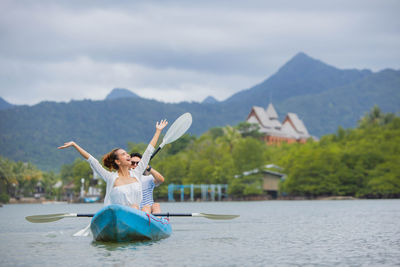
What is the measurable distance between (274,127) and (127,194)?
13856 cm

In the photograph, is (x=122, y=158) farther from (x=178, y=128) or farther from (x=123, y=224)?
(x=178, y=128)

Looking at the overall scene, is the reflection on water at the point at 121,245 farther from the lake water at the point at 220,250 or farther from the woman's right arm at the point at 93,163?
the woman's right arm at the point at 93,163

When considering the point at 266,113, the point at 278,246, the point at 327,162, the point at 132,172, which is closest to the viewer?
the point at 132,172

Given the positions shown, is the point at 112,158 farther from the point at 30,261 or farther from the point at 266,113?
the point at 266,113

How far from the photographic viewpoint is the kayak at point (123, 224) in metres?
11.8

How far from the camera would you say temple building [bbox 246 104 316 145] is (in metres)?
141

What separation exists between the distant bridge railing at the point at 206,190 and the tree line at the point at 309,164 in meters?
1.05

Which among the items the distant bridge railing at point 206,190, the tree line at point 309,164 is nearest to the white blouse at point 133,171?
the tree line at point 309,164

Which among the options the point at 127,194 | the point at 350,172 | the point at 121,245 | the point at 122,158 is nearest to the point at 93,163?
the point at 122,158

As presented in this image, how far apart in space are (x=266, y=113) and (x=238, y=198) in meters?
74.3

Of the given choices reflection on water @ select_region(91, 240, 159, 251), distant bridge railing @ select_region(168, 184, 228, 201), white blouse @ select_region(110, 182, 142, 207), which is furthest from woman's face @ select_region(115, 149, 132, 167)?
distant bridge railing @ select_region(168, 184, 228, 201)

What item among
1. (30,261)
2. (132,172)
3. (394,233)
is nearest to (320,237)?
(394,233)

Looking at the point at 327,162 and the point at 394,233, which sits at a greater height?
the point at 327,162

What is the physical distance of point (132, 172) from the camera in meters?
11.0
